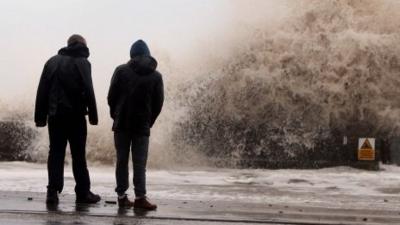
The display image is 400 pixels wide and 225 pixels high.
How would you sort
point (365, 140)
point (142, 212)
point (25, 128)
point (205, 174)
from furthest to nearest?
point (25, 128)
point (365, 140)
point (205, 174)
point (142, 212)

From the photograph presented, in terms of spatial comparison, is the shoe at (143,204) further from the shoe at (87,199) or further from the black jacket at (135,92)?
the black jacket at (135,92)

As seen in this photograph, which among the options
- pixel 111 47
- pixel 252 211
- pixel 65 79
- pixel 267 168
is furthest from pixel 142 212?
pixel 111 47

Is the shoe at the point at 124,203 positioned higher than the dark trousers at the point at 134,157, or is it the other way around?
the dark trousers at the point at 134,157

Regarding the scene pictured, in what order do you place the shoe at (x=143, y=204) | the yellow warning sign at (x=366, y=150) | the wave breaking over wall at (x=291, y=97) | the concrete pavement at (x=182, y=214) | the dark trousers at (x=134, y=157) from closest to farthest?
the concrete pavement at (x=182, y=214)
the shoe at (x=143, y=204)
the dark trousers at (x=134, y=157)
the yellow warning sign at (x=366, y=150)
the wave breaking over wall at (x=291, y=97)

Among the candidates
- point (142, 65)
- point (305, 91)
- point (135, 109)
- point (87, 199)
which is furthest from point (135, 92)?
point (305, 91)

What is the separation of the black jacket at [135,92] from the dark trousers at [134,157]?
0.08 meters

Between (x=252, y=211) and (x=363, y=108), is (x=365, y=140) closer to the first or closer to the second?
(x=363, y=108)

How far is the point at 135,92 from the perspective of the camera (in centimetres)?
693

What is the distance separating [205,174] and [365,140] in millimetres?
2847

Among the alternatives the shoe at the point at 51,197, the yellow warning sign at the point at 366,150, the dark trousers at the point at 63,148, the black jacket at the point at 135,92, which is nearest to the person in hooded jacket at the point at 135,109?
the black jacket at the point at 135,92

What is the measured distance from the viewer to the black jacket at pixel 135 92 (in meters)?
6.93

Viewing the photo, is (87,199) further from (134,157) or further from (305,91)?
(305,91)

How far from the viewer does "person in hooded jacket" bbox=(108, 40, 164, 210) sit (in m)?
6.94

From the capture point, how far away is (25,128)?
13.0 m
